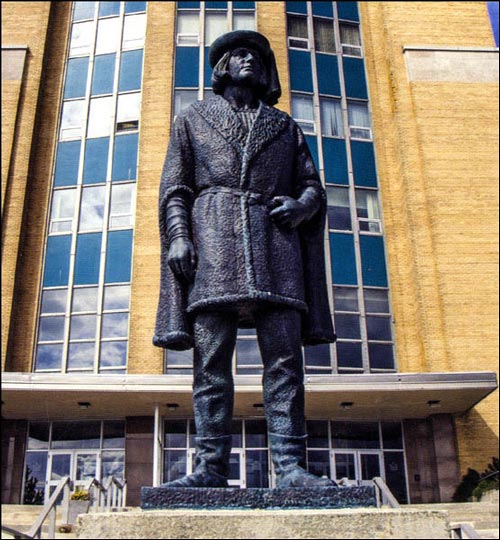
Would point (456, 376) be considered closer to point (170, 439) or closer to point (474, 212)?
point (474, 212)

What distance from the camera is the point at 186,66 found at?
28484 millimetres

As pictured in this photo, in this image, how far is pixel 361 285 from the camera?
25.8 metres

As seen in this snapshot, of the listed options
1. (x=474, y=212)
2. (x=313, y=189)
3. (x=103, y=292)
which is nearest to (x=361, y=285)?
(x=474, y=212)

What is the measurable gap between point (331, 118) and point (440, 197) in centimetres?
536

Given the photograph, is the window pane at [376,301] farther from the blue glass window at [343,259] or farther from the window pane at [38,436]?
the window pane at [38,436]

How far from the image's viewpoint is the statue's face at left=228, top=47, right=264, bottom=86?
5.20 m

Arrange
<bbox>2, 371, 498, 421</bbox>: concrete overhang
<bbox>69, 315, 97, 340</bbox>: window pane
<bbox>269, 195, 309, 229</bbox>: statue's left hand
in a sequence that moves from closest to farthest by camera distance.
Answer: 1. <bbox>269, 195, 309, 229</bbox>: statue's left hand
2. <bbox>2, 371, 498, 421</bbox>: concrete overhang
3. <bbox>69, 315, 97, 340</bbox>: window pane

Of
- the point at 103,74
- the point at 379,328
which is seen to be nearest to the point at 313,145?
the point at 379,328

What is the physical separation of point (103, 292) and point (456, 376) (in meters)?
12.3

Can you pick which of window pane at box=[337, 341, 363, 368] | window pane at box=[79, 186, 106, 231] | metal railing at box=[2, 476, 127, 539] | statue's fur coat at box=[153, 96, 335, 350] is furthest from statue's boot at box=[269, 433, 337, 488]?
window pane at box=[79, 186, 106, 231]

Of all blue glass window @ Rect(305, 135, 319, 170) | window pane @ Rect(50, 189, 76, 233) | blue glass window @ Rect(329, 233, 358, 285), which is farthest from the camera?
blue glass window @ Rect(305, 135, 319, 170)

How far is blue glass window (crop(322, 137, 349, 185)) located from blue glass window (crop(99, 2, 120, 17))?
34.6 feet

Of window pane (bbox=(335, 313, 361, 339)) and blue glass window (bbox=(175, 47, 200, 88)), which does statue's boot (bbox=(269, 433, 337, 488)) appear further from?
blue glass window (bbox=(175, 47, 200, 88))

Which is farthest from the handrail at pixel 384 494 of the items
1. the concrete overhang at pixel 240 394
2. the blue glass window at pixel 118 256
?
the blue glass window at pixel 118 256
